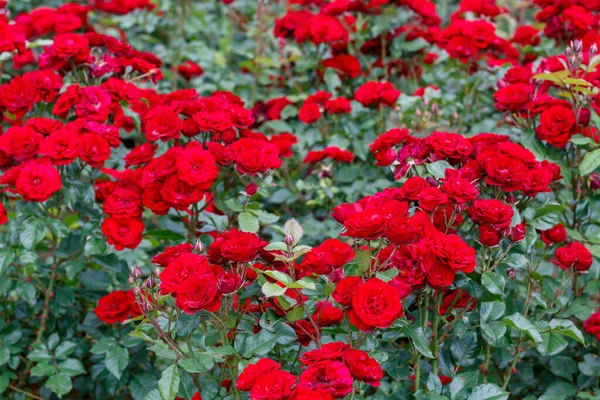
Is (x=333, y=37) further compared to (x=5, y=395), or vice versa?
(x=333, y=37)

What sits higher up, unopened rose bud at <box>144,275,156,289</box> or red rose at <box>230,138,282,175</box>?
red rose at <box>230,138,282,175</box>

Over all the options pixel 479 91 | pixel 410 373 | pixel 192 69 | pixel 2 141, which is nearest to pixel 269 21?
pixel 192 69

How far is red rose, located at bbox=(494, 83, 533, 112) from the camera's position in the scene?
2.34 meters

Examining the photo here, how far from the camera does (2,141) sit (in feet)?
7.64

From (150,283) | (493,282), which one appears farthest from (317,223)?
(150,283)

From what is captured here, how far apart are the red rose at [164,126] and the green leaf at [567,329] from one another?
1.31 metres

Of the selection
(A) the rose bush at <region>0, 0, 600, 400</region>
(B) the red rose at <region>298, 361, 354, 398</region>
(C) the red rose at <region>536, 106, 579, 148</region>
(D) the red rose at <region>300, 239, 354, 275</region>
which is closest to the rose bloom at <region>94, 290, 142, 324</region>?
(A) the rose bush at <region>0, 0, 600, 400</region>

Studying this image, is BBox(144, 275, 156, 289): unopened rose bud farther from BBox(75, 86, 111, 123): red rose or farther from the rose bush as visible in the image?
BBox(75, 86, 111, 123): red rose

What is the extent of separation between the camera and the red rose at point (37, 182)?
7.27 ft

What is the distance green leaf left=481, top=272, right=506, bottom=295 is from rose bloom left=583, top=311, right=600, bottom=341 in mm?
612

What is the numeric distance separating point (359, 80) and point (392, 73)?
21cm

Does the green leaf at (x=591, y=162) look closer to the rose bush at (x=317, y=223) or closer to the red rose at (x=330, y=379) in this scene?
the rose bush at (x=317, y=223)

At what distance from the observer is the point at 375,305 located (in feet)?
5.27

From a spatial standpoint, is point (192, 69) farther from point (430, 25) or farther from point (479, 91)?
point (479, 91)
